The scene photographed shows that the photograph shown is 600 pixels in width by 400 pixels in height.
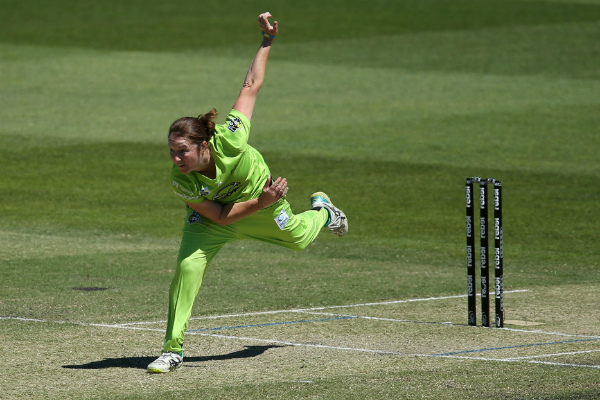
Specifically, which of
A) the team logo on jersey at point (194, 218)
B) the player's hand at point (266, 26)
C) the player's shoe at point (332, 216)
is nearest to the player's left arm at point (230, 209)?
the team logo on jersey at point (194, 218)

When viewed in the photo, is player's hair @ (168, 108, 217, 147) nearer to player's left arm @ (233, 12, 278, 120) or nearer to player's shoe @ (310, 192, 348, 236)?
player's left arm @ (233, 12, 278, 120)

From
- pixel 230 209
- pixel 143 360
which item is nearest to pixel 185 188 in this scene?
pixel 230 209

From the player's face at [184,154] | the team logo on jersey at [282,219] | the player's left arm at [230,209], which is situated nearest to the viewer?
the player's face at [184,154]

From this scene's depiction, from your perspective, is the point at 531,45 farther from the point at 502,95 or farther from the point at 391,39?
the point at 502,95

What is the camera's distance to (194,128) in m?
8.09

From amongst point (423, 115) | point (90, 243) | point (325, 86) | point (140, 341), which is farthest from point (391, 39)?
point (140, 341)

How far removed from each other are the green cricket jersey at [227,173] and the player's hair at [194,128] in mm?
100

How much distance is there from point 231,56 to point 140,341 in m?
25.2

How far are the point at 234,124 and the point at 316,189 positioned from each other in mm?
10399

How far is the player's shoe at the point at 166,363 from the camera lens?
8117 millimetres

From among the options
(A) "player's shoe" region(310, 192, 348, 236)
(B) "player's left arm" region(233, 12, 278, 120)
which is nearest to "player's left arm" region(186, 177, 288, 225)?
(B) "player's left arm" region(233, 12, 278, 120)

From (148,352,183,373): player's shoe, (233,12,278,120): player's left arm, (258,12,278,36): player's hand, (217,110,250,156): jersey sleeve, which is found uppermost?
(258,12,278,36): player's hand

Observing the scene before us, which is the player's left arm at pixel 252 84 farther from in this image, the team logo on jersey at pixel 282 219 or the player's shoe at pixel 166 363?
the player's shoe at pixel 166 363

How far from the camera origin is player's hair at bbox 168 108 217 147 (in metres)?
8.03
